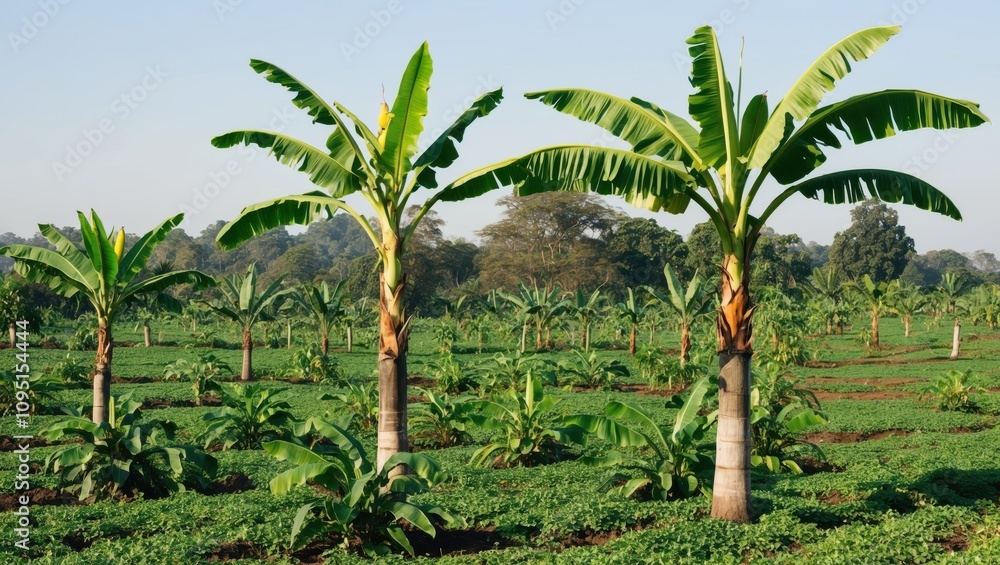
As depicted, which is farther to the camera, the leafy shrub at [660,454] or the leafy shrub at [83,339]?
the leafy shrub at [83,339]

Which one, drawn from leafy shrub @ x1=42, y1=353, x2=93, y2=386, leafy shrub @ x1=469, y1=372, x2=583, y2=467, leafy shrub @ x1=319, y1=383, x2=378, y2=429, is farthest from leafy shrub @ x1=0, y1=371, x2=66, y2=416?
leafy shrub @ x1=469, y1=372, x2=583, y2=467

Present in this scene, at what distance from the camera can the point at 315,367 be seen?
22.3 metres

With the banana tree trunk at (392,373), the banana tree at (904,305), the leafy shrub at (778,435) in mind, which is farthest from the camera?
the banana tree at (904,305)

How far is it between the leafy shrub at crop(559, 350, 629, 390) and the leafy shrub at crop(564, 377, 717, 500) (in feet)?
36.6

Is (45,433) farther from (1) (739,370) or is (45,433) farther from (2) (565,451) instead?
(1) (739,370)

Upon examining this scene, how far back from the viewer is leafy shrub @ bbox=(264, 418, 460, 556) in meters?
7.23

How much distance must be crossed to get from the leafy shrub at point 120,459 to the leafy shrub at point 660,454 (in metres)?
4.61

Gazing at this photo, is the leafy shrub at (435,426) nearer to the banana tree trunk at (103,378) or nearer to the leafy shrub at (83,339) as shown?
the banana tree trunk at (103,378)

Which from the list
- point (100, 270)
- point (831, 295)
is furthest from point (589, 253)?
point (100, 270)

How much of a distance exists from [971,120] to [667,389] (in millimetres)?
13462

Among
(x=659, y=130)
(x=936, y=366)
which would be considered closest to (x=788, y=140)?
(x=659, y=130)

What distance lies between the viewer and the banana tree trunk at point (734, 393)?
25.7 feet

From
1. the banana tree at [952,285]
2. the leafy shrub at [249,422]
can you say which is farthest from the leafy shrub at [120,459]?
the banana tree at [952,285]

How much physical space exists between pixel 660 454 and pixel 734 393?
1.86 meters
